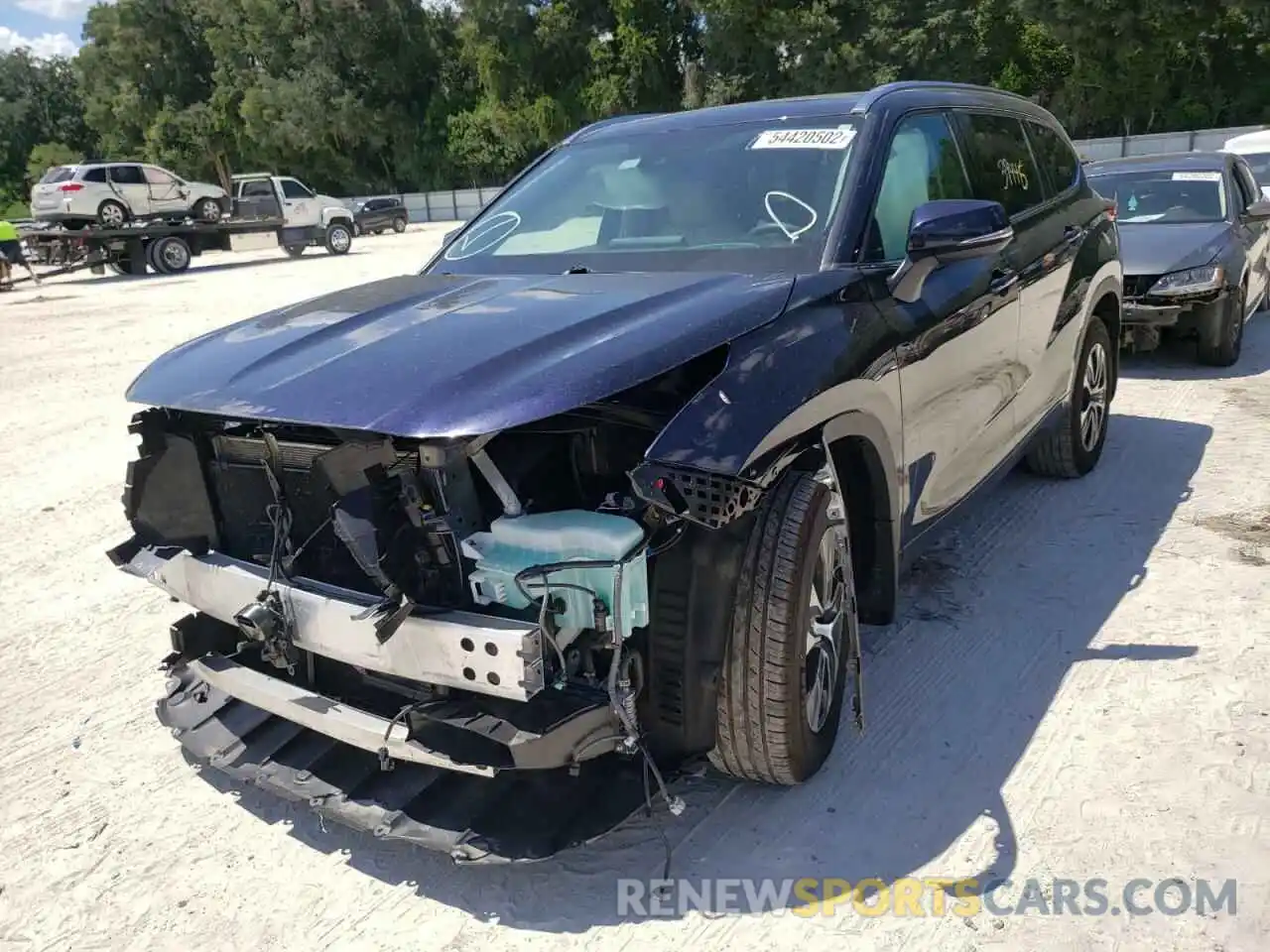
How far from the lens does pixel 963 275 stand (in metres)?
3.53

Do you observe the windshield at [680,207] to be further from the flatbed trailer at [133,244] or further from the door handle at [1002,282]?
the flatbed trailer at [133,244]

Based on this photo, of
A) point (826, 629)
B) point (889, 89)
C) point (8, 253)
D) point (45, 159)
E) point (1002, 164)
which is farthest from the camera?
point (45, 159)

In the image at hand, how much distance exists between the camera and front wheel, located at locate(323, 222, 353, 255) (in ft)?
88.0

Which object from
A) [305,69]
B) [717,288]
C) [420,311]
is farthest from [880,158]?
[305,69]

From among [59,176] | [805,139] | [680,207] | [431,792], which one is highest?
[59,176]

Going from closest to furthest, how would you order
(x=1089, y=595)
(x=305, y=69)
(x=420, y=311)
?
(x=420, y=311), (x=1089, y=595), (x=305, y=69)

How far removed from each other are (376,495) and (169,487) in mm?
928

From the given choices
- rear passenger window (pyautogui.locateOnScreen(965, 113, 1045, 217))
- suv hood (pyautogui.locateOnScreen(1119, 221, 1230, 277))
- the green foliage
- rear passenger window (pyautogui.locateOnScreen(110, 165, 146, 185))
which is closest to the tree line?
the green foliage

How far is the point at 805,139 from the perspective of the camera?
11.2ft

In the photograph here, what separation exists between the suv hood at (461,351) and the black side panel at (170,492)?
0.69ft

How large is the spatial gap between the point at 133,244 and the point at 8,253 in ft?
7.83

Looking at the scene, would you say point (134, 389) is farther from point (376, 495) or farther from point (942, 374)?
point (942, 374)

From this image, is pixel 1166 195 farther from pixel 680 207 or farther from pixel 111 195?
pixel 111 195

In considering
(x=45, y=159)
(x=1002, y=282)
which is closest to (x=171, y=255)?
(x=1002, y=282)
